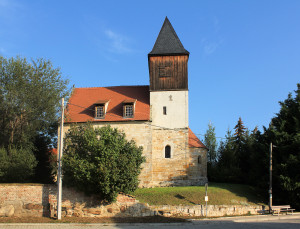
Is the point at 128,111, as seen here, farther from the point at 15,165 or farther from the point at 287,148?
the point at 287,148

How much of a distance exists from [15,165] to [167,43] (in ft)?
64.3

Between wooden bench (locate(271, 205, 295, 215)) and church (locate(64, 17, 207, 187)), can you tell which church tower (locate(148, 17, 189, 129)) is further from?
wooden bench (locate(271, 205, 295, 215))

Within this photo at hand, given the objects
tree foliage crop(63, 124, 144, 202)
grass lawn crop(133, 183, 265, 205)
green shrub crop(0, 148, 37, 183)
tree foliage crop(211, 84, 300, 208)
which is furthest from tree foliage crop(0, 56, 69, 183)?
tree foliage crop(211, 84, 300, 208)

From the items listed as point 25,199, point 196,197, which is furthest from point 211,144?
point 25,199

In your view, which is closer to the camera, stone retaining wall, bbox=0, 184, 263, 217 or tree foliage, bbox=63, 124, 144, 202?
tree foliage, bbox=63, 124, 144, 202

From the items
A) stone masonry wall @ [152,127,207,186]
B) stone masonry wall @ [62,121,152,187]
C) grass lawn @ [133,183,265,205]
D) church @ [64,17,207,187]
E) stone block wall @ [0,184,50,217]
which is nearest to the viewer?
stone block wall @ [0,184,50,217]

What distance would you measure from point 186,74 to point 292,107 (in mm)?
10781

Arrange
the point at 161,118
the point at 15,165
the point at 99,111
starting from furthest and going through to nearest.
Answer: the point at 99,111 < the point at 161,118 < the point at 15,165

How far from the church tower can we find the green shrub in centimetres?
1282

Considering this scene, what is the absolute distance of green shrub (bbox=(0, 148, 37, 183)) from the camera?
23766 millimetres

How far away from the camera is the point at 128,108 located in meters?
29.5

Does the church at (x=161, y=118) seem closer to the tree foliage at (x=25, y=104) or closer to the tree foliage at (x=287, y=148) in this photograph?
the tree foliage at (x=25, y=104)

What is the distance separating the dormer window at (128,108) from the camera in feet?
95.9

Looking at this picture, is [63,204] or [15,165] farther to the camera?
[15,165]
